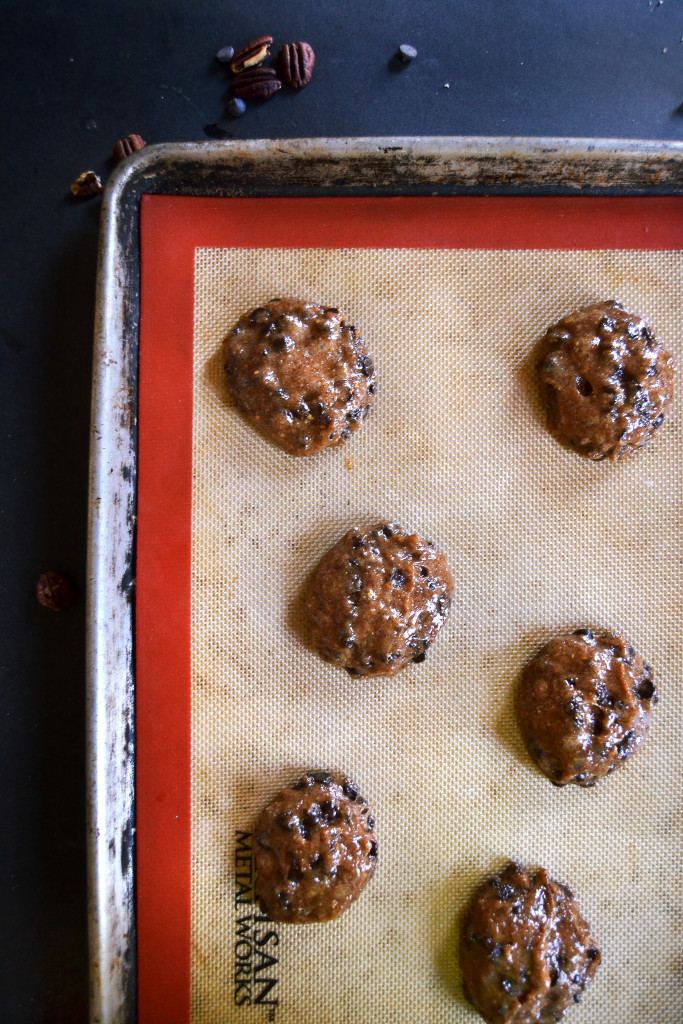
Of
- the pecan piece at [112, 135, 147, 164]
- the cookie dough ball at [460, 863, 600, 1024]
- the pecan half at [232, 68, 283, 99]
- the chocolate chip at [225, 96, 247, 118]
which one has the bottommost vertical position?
the cookie dough ball at [460, 863, 600, 1024]

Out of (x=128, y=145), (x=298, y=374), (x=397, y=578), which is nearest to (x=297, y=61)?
(x=128, y=145)

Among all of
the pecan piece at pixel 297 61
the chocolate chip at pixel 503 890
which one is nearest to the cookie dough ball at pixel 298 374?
the pecan piece at pixel 297 61

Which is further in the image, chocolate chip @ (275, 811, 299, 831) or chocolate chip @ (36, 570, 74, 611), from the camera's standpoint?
chocolate chip @ (36, 570, 74, 611)

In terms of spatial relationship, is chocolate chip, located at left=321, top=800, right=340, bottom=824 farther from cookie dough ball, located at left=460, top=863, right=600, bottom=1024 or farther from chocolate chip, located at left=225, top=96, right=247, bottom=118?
chocolate chip, located at left=225, top=96, right=247, bottom=118

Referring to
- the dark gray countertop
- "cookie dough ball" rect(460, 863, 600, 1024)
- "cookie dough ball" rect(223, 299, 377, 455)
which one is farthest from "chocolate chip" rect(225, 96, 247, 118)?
"cookie dough ball" rect(460, 863, 600, 1024)

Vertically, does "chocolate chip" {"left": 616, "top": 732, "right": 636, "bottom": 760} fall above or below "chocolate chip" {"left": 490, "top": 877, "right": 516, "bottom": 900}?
above

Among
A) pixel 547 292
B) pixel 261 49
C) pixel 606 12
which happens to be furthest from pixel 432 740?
pixel 606 12

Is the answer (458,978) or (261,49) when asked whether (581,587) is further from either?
(261,49)
